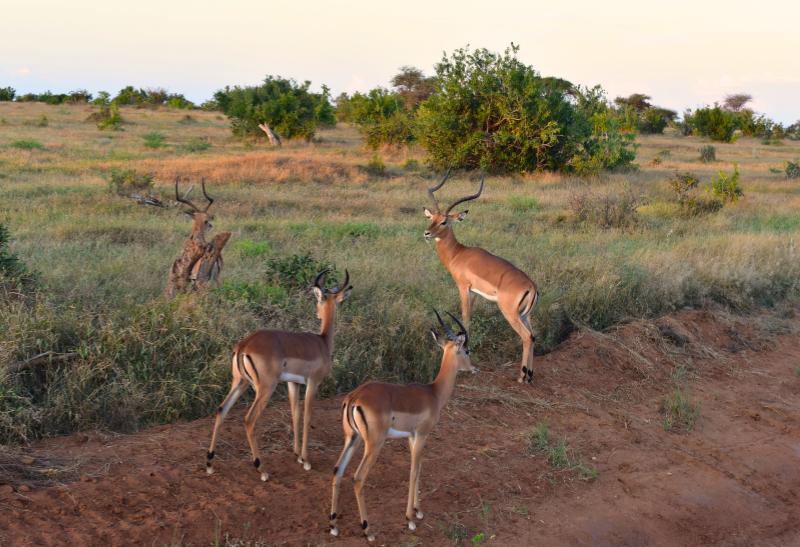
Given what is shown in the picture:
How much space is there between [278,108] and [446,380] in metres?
26.6

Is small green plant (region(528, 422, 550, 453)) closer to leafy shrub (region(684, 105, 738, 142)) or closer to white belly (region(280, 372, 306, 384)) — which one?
white belly (region(280, 372, 306, 384))

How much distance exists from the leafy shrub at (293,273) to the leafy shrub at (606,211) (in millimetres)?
7191

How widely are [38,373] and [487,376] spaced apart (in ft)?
11.4

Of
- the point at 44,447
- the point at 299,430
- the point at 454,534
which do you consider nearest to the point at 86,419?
the point at 44,447

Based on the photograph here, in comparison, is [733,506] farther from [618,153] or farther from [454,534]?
[618,153]

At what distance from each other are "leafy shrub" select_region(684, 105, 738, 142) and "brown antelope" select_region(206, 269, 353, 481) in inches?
1708

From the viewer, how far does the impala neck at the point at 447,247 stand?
8.01 m

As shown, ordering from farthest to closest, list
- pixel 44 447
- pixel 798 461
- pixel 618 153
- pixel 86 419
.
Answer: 1. pixel 618 153
2. pixel 798 461
3. pixel 86 419
4. pixel 44 447

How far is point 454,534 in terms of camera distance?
14.3 feet

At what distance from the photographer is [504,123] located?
2161 cm

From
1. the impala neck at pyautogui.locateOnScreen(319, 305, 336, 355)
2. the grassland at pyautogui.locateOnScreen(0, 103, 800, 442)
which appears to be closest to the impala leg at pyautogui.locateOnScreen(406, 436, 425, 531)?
the impala neck at pyautogui.locateOnScreen(319, 305, 336, 355)

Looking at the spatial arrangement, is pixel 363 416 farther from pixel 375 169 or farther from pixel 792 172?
pixel 792 172

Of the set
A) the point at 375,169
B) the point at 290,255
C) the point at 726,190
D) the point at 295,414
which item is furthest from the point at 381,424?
the point at 375,169

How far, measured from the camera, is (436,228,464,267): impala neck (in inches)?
315
